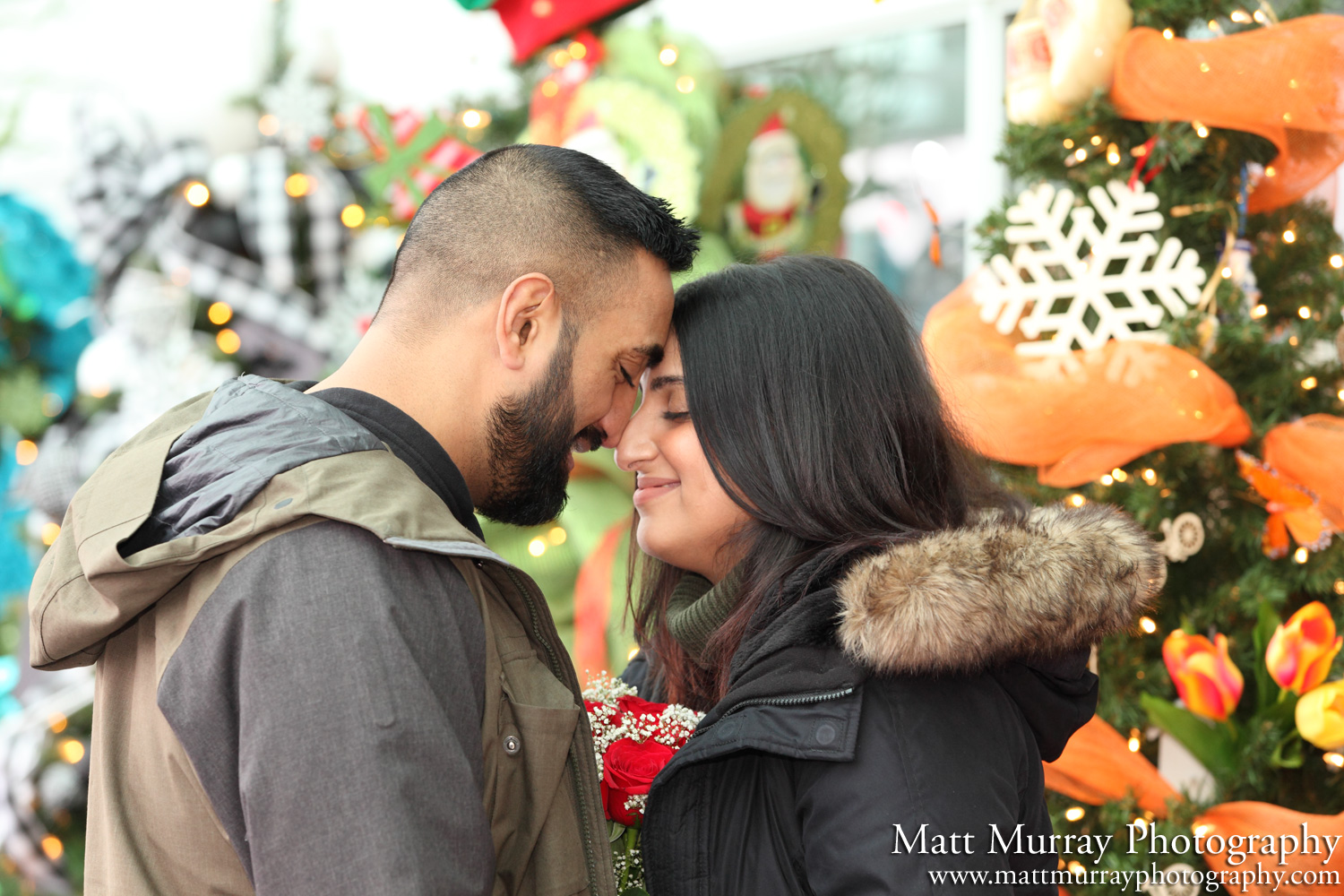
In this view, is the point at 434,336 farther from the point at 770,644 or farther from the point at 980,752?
the point at 980,752

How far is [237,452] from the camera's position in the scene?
106 centimetres

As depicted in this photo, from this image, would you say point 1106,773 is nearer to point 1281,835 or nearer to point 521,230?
point 1281,835

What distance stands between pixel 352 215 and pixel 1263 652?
2695mm

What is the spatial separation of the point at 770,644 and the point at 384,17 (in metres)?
3.16

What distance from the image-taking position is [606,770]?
56.0 inches

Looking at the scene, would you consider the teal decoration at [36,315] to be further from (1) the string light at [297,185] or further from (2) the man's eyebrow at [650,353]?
(2) the man's eyebrow at [650,353]

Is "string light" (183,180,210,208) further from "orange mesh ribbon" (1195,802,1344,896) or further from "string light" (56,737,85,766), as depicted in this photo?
"orange mesh ribbon" (1195,802,1344,896)

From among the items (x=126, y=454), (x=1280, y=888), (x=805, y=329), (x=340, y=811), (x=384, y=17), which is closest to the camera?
(x=340, y=811)

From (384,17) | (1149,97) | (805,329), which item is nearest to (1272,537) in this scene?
(1149,97)

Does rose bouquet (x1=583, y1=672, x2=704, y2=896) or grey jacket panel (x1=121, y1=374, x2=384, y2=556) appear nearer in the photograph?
grey jacket panel (x1=121, y1=374, x2=384, y2=556)

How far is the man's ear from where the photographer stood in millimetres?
1299

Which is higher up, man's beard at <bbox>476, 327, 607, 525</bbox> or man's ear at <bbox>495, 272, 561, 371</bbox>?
man's ear at <bbox>495, 272, 561, 371</bbox>

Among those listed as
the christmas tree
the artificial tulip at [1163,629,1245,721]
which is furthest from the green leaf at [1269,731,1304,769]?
the artificial tulip at [1163,629,1245,721]

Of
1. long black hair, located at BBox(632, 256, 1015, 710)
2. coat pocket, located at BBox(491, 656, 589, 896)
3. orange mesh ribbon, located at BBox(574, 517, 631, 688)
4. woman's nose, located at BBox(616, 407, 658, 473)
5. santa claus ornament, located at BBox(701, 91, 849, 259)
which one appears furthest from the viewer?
santa claus ornament, located at BBox(701, 91, 849, 259)
